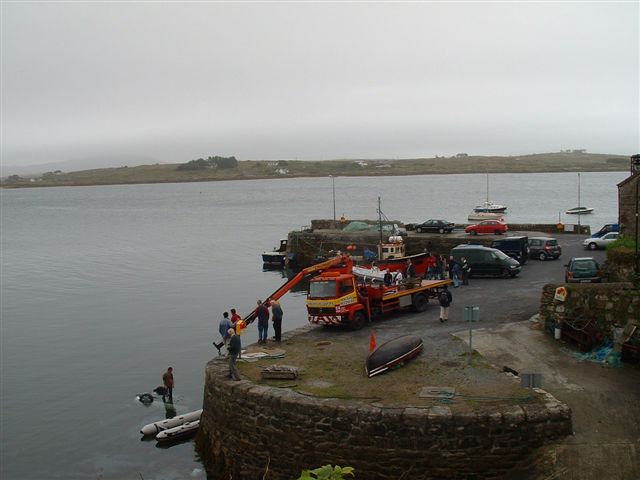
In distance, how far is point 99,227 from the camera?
4114 inches

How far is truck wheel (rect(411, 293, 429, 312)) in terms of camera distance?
82.9 ft

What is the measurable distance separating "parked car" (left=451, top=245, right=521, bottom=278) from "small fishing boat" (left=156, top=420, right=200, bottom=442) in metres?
16.5

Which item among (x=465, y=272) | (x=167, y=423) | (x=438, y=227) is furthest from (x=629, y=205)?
(x=167, y=423)

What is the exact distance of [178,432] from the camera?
69.1 ft

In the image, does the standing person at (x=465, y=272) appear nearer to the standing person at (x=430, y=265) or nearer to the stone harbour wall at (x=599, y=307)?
the standing person at (x=430, y=265)

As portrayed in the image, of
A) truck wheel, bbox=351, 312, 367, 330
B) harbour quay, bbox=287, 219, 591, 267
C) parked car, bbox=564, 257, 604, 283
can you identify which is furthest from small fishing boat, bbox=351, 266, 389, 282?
harbour quay, bbox=287, 219, 591, 267

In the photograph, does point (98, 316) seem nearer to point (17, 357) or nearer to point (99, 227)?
point (17, 357)

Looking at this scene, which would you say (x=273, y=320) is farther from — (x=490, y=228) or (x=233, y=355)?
(x=490, y=228)

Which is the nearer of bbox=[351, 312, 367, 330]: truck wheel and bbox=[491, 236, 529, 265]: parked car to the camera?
bbox=[351, 312, 367, 330]: truck wheel

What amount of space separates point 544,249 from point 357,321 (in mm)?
18389

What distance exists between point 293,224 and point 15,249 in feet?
116

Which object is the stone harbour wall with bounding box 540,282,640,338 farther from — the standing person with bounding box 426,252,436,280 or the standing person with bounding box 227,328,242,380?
the standing person with bounding box 426,252,436,280

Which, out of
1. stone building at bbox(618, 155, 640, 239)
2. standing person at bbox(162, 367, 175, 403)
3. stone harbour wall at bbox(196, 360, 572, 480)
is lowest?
standing person at bbox(162, 367, 175, 403)

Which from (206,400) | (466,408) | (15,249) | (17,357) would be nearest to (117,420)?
(206,400)
